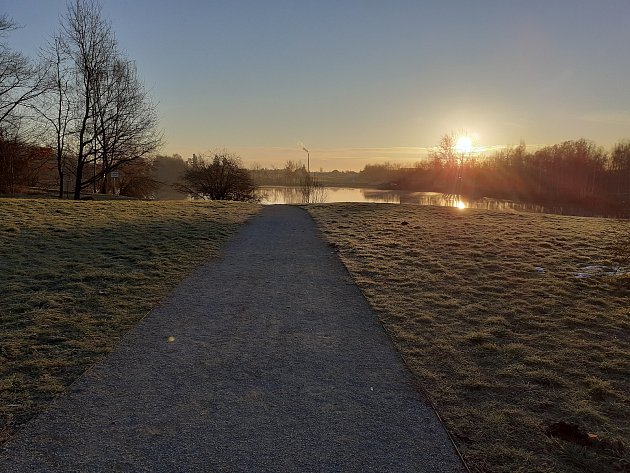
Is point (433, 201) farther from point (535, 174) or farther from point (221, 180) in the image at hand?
point (535, 174)

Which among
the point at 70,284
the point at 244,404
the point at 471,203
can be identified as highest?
the point at 471,203

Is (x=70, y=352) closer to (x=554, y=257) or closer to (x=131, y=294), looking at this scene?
(x=131, y=294)

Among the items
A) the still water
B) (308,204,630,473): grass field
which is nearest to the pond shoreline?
the still water

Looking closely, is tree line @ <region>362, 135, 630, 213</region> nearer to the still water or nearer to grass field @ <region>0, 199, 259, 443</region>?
the still water

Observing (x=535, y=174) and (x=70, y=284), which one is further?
(x=535, y=174)

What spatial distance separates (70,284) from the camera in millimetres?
6605

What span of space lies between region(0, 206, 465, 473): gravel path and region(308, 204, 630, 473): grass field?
1.09 feet

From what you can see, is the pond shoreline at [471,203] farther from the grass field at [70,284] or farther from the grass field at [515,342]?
the grass field at [515,342]

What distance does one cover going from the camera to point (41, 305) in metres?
5.61

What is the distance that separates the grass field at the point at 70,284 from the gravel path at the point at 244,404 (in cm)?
28

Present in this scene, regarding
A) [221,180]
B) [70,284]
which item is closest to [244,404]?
[70,284]

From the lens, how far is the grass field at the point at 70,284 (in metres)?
3.78

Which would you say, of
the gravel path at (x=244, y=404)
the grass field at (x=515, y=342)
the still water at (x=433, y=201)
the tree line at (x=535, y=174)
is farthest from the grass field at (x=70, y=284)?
the tree line at (x=535, y=174)

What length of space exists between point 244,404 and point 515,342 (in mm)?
3167
